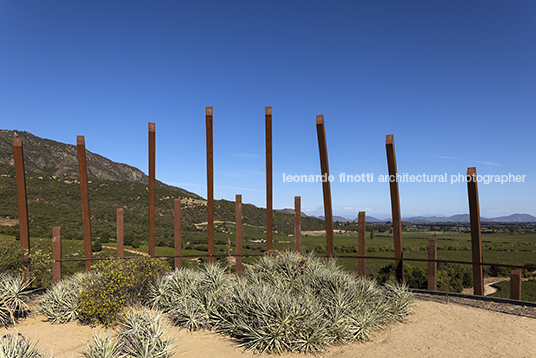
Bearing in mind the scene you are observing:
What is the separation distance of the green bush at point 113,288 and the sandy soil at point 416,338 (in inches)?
12.3

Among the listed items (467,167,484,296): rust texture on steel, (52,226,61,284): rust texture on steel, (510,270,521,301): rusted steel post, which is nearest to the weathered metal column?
(52,226,61,284): rust texture on steel

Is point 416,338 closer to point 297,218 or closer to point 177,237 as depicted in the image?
point 297,218

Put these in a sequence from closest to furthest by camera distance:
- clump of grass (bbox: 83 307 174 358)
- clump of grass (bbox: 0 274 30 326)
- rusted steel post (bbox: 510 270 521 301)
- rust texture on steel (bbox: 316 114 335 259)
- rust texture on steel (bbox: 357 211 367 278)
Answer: clump of grass (bbox: 83 307 174 358), clump of grass (bbox: 0 274 30 326), rusted steel post (bbox: 510 270 521 301), rust texture on steel (bbox: 357 211 367 278), rust texture on steel (bbox: 316 114 335 259)

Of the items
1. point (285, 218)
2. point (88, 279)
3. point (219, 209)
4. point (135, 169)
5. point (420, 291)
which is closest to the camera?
point (88, 279)

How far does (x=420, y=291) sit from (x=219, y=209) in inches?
1759

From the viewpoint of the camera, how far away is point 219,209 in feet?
172

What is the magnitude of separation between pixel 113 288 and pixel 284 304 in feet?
12.0

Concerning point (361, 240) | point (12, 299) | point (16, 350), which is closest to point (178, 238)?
→ point (12, 299)

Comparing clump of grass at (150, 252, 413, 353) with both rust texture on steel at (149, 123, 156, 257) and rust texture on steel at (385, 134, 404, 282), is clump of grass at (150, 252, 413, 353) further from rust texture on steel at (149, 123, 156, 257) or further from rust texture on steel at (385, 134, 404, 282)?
rust texture on steel at (149, 123, 156, 257)

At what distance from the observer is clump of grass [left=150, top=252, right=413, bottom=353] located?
18.4ft

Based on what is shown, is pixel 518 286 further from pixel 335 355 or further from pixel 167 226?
pixel 167 226

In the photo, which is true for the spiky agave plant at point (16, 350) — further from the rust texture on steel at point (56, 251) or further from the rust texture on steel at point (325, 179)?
the rust texture on steel at point (325, 179)

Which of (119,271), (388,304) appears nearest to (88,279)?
(119,271)

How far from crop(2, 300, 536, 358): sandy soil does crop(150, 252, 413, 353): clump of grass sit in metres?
0.23
